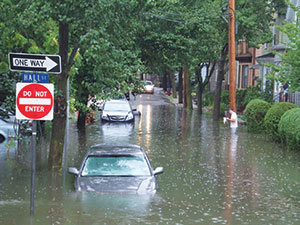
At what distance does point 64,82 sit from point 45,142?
9.57 metres

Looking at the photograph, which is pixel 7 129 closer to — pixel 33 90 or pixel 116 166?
pixel 116 166

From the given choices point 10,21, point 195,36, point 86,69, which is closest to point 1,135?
point 86,69

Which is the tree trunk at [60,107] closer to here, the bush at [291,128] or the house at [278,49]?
the bush at [291,128]

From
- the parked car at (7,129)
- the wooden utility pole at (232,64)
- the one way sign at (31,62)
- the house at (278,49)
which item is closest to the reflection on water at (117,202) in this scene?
the one way sign at (31,62)

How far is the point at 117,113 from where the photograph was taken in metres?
36.7

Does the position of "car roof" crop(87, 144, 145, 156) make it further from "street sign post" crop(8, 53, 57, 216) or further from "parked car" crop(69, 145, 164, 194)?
"street sign post" crop(8, 53, 57, 216)

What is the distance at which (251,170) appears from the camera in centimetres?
1895

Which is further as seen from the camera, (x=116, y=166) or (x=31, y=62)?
(x=116, y=166)

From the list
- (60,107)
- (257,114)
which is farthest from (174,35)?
(60,107)

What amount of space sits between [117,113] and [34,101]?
2716cm

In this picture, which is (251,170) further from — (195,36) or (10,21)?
(195,36)

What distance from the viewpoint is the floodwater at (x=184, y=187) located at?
1049cm

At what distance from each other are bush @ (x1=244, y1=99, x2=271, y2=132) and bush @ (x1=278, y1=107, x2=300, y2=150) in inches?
217

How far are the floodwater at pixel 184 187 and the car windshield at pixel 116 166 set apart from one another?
2.34 feet
